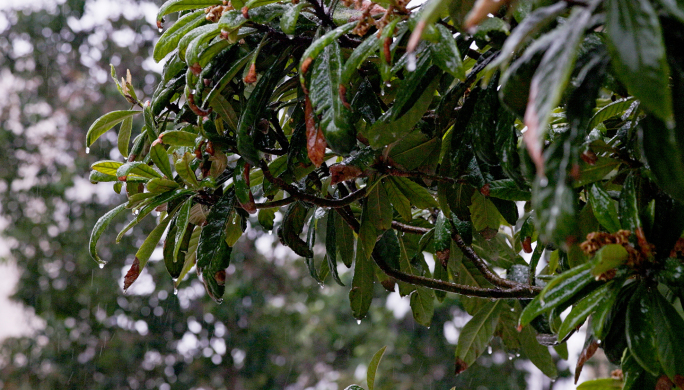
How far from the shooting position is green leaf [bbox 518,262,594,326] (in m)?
0.54

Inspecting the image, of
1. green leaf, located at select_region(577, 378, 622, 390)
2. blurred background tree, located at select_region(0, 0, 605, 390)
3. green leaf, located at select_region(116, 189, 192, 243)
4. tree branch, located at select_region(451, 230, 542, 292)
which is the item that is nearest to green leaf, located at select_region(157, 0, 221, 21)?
green leaf, located at select_region(116, 189, 192, 243)

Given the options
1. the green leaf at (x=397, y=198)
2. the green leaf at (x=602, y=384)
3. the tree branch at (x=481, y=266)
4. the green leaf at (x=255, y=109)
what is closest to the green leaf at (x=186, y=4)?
the green leaf at (x=255, y=109)

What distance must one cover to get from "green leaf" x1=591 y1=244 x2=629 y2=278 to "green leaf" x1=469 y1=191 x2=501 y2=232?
33 centimetres

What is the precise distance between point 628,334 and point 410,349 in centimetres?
449

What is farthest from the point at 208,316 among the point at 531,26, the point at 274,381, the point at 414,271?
the point at 531,26

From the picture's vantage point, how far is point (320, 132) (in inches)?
24.7

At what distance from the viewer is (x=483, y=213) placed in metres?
0.85

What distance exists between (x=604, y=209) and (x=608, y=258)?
0.29 feet

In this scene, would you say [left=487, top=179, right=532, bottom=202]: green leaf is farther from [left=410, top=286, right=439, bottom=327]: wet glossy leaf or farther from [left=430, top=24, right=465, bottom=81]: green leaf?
[left=410, top=286, right=439, bottom=327]: wet glossy leaf

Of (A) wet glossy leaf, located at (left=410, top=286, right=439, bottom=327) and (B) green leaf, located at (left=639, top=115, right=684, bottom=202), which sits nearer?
(B) green leaf, located at (left=639, top=115, right=684, bottom=202)

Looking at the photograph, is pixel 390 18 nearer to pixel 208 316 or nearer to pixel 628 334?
pixel 628 334

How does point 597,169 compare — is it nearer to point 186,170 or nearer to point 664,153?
point 664,153

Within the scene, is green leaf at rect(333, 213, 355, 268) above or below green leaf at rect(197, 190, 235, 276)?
below

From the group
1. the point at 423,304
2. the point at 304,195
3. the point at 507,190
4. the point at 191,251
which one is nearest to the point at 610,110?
the point at 507,190
